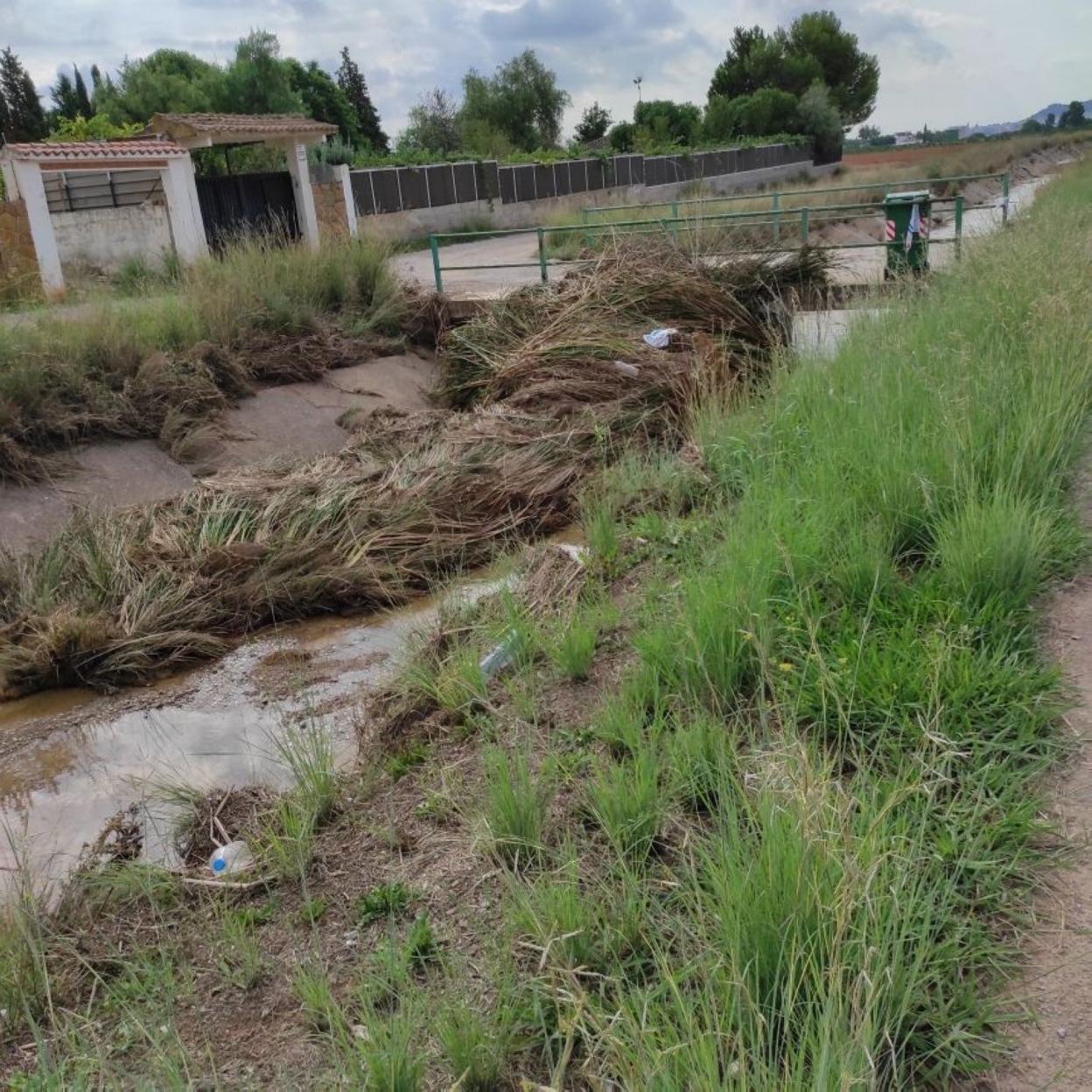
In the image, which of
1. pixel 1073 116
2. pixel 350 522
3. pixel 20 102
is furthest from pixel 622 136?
pixel 1073 116

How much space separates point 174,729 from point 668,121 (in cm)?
6330

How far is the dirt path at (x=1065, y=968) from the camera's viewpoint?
2.15 metres

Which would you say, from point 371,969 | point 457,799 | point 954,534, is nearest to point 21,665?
point 457,799

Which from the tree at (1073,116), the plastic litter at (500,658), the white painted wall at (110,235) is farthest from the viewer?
the tree at (1073,116)

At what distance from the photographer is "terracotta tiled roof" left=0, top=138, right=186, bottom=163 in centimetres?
1902

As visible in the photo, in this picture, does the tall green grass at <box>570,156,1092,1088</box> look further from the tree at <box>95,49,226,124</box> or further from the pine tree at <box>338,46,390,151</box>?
the pine tree at <box>338,46,390,151</box>

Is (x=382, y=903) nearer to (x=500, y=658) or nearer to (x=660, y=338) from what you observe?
(x=500, y=658)

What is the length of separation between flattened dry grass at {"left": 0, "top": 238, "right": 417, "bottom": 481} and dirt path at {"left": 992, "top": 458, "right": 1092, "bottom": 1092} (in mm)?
9114

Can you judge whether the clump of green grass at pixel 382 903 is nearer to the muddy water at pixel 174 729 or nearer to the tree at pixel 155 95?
the muddy water at pixel 174 729

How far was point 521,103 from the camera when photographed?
6053 centimetres

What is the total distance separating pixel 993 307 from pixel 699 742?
4.81 meters

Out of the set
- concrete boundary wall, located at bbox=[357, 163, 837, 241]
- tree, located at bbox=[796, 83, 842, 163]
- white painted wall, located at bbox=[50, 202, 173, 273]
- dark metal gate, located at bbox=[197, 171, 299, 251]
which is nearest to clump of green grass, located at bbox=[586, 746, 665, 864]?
white painted wall, located at bbox=[50, 202, 173, 273]

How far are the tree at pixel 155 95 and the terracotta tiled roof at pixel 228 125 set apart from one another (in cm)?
2128

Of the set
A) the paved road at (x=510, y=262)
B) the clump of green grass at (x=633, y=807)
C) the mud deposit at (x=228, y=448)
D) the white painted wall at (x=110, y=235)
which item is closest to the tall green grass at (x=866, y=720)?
the clump of green grass at (x=633, y=807)
